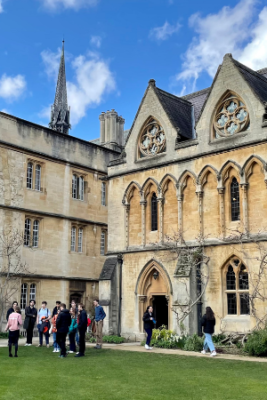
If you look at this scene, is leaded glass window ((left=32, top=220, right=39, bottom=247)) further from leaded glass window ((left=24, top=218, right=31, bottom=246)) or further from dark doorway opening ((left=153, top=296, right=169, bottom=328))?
dark doorway opening ((left=153, top=296, right=169, bottom=328))

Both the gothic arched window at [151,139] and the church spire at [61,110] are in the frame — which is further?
the church spire at [61,110]

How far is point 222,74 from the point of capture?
23.2 meters

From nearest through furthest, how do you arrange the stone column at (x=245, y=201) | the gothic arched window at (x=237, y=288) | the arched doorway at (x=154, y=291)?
the gothic arched window at (x=237, y=288) < the stone column at (x=245, y=201) < the arched doorway at (x=154, y=291)

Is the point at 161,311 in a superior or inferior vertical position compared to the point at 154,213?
inferior

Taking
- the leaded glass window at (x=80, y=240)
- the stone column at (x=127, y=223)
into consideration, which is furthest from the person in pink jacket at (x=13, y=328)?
the leaded glass window at (x=80, y=240)

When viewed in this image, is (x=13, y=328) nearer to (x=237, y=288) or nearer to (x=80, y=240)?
(x=237, y=288)

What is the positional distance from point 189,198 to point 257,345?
899 cm

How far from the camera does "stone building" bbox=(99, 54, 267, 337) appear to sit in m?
21.4

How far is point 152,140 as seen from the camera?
26078 millimetres

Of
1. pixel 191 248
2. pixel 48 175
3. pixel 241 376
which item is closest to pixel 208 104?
pixel 191 248

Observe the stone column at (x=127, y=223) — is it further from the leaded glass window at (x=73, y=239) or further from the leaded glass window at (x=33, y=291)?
the leaded glass window at (x=33, y=291)

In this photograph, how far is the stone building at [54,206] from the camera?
27984mm

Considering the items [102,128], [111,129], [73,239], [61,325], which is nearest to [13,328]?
[61,325]

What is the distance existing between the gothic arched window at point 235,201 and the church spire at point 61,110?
51964mm
